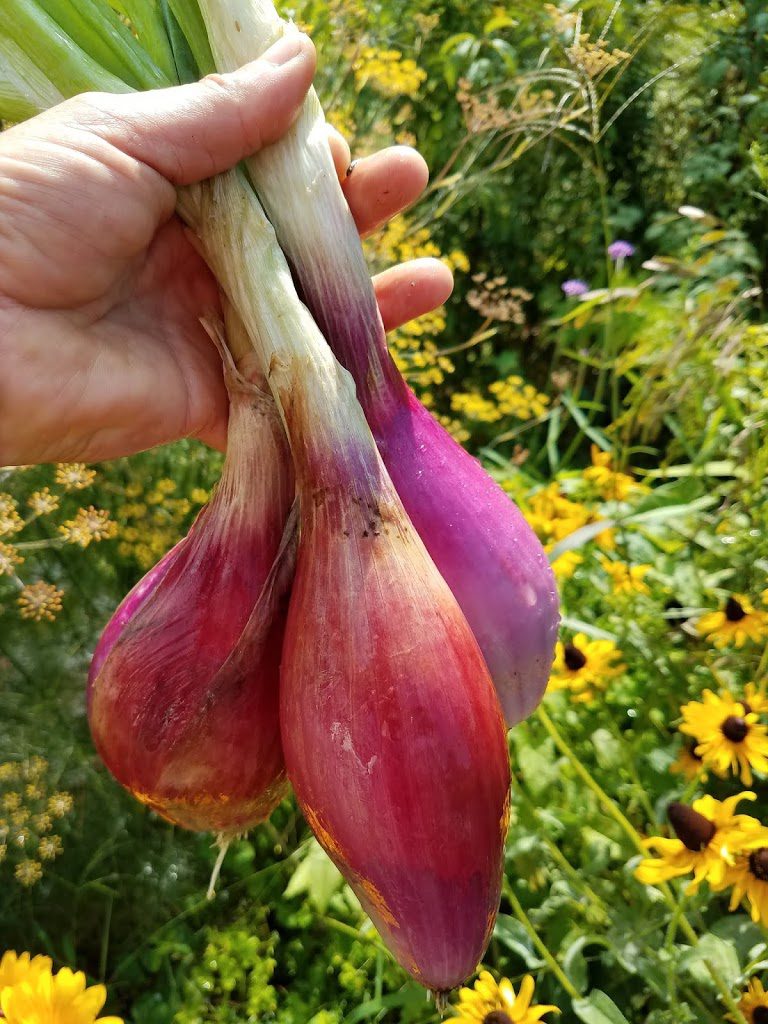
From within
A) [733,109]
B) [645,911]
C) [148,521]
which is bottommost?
[645,911]

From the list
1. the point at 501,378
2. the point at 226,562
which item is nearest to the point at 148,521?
the point at 226,562

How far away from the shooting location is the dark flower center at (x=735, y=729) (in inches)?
29.6

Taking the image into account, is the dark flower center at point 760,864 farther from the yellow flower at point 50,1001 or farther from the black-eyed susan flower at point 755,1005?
the yellow flower at point 50,1001

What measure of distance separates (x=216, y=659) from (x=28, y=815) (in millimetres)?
375

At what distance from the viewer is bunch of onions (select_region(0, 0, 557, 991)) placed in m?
0.54

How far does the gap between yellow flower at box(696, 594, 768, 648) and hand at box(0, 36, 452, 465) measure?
56 centimetres

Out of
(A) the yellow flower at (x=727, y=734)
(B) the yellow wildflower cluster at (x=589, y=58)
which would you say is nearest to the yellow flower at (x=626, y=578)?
(A) the yellow flower at (x=727, y=734)

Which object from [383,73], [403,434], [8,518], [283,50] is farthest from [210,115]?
[383,73]

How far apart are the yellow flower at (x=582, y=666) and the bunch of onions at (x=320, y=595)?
0.70 feet

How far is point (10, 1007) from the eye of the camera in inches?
22.5

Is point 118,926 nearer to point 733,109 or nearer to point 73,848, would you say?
point 73,848

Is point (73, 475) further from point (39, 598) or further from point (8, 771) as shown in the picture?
point (8, 771)

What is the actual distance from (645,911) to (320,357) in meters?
0.62

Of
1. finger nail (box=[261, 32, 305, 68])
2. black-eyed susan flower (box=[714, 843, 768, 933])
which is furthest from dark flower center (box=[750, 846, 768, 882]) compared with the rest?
finger nail (box=[261, 32, 305, 68])
